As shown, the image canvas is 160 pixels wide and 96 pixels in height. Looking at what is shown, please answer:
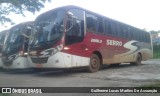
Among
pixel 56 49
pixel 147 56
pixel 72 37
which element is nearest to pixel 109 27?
pixel 72 37

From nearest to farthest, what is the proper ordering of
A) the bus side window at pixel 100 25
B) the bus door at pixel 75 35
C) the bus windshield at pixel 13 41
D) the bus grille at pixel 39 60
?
the bus grille at pixel 39 60 → the bus door at pixel 75 35 → the bus side window at pixel 100 25 → the bus windshield at pixel 13 41

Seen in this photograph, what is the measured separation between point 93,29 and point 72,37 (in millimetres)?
1975

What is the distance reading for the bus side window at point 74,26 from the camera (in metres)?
10.6

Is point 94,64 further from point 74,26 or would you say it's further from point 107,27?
point 107,27

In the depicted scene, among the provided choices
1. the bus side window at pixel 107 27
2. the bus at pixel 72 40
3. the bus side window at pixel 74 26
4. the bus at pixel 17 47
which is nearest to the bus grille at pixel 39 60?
the bus at pixel 72 40

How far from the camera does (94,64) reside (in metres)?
12.3

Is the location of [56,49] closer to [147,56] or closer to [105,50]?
[105,50]

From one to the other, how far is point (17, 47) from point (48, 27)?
3.36m

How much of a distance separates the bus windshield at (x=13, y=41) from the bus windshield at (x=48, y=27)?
2.14 meters

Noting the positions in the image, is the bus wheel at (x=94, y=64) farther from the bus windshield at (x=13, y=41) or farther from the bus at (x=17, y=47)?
the bus windshield at (x=13, y=41)

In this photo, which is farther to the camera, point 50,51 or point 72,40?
point 72,40

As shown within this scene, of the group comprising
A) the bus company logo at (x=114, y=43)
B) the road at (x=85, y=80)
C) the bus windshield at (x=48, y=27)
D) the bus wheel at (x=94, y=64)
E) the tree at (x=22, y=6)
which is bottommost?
the road at (x=85, y=80)

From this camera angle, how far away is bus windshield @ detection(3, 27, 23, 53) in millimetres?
13477

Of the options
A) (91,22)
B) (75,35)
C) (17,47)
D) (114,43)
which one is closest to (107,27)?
(114,43)
